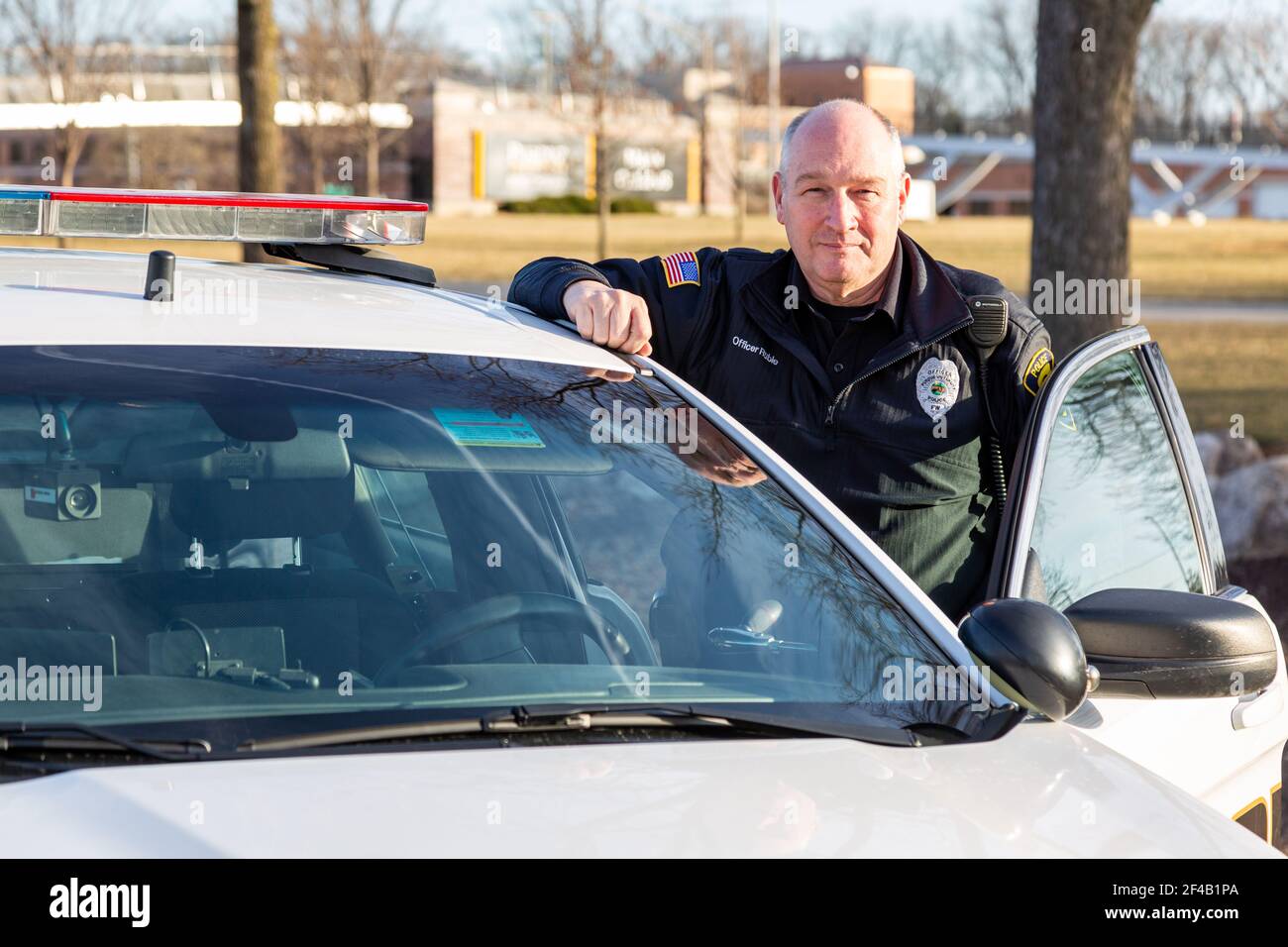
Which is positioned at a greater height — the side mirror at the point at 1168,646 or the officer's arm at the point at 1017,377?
the officer's arm at the point at 1017,377

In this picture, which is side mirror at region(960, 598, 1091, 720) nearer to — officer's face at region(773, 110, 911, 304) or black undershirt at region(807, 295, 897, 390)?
black undershirt at region(807, 295, 897, 390)

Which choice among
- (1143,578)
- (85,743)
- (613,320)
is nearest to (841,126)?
(613,320)

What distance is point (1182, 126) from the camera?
70.9 meters

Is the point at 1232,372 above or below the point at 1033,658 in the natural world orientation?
below

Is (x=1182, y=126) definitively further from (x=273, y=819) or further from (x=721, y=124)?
(x=273, y=819)

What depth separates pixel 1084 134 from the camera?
7270 mm

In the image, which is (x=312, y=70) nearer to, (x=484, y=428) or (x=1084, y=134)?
(x=1084, y=134)

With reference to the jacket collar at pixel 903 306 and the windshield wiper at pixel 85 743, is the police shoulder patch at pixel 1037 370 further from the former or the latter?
the windshield wiper at pixel 85 743

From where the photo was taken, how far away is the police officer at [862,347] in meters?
3.49

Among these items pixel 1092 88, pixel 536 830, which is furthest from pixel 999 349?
pixel 1092 88

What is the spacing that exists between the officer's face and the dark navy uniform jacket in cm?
8

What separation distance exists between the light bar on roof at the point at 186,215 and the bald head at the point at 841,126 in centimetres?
100

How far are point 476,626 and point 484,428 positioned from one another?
1.17 ft

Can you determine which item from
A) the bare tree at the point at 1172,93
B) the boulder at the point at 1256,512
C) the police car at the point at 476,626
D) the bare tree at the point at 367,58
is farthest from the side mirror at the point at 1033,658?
the bare tree at the point at 1172,93
